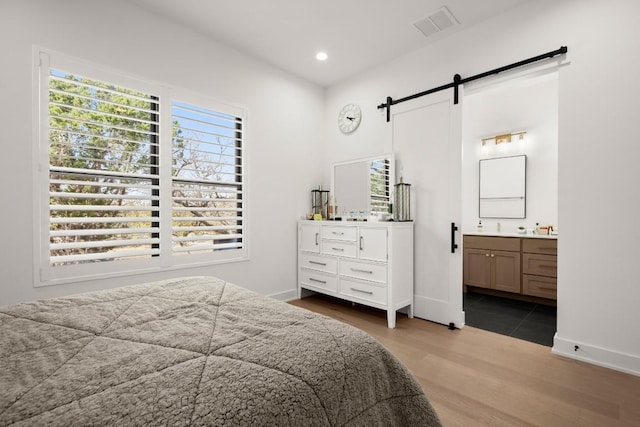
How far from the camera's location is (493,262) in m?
4.04

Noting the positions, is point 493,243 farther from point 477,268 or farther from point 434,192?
point 434,192

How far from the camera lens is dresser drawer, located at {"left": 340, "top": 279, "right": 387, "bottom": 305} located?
3.10 meters

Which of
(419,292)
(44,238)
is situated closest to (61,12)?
(44,238)

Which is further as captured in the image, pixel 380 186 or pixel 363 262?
pixel 380 186

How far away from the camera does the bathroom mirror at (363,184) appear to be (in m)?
3.55

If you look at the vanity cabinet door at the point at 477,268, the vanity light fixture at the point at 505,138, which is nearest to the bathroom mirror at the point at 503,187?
the vanity light fixture at the point at 505,138

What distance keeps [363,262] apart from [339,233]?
1.45ft

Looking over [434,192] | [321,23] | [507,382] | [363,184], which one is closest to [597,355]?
[507,382]

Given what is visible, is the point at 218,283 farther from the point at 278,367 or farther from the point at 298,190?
the point at 298,190

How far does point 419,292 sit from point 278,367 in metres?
2.79

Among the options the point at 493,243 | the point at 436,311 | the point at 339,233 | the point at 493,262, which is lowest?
the point at 436,311

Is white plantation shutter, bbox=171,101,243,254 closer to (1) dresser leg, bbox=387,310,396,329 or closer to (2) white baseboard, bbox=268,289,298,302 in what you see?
(2) white baseboard, bbox=268,289,298,302

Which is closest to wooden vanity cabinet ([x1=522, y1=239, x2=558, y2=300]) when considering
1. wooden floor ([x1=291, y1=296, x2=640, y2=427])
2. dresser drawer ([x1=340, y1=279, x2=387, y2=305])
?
wooden floor ([x1=291, y1=296, x2=640, y2=427])

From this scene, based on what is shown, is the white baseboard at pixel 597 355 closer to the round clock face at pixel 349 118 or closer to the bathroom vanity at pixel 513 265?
the bathroom vanity at pixel 513 265
